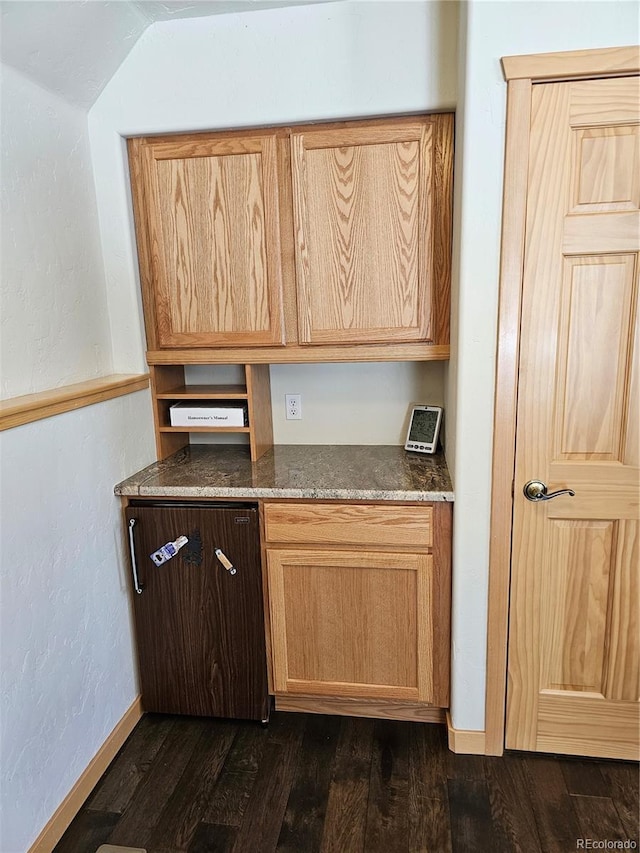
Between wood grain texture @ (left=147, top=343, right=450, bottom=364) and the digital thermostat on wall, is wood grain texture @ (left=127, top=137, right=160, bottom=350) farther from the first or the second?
the digital thermostat on wall

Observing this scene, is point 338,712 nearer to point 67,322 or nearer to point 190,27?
point 67,322

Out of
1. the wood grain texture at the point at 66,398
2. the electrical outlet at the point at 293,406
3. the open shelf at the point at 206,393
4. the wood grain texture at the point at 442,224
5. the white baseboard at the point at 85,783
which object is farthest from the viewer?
the electrical outlet at the point at 293,406

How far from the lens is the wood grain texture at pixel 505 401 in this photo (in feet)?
5.04

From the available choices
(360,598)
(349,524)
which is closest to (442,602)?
(360,598)

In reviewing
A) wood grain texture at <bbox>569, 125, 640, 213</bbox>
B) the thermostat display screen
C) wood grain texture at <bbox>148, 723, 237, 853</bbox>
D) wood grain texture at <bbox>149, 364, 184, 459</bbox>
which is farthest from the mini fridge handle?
wood grain texture at <bbox>569, 125, 640, 213</bbox>

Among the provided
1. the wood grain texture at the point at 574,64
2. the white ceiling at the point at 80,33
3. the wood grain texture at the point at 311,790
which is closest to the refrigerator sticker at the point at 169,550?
the wood grain texture at the point at 311,790

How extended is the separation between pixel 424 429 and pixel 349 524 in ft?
1.88

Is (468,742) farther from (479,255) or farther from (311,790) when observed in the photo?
(479,255)

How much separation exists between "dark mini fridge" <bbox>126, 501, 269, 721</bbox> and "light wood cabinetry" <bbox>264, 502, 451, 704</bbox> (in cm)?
8

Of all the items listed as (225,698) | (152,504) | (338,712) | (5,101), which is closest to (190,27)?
(5,101)

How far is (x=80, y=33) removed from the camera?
1.64 m

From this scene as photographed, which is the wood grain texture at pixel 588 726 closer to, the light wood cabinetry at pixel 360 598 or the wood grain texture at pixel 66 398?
the light wood cabinetry at pixel 360 598

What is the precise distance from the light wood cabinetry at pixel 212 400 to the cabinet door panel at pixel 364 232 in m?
0.34

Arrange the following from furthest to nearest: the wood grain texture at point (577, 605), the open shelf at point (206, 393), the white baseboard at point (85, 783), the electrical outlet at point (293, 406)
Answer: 1. the electrical outlet at point (293, 406)
2. the open shelf at point (206, 393)
3. the wood grain texture at point (577, 605)
4. the white baseboard at point (85, 783)
